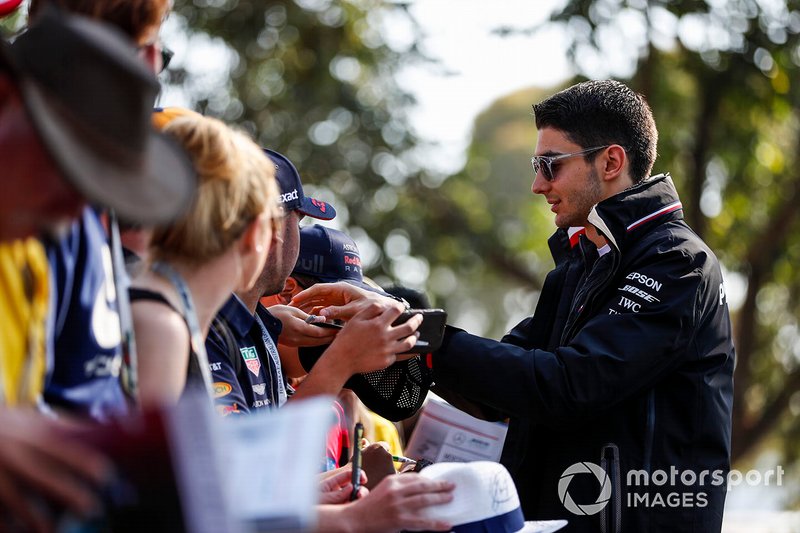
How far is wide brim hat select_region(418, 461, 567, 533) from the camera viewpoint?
8.96 ft

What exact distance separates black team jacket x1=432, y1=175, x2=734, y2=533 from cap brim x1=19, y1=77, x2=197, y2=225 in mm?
2099

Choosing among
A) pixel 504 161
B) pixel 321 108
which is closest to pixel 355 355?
pixel 321 108

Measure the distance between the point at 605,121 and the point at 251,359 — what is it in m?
2.00

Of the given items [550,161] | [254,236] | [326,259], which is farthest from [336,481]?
[550,161]

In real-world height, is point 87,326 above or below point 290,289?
above

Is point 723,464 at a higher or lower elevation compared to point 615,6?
lower

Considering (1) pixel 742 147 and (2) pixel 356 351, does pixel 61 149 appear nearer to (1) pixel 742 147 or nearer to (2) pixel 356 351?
(2) pixel 356 351

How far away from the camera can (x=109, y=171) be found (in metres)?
1.88

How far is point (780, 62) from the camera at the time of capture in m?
10.5

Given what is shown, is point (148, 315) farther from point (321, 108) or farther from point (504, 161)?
point (504, 161)

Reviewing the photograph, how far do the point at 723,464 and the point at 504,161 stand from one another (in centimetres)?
2309

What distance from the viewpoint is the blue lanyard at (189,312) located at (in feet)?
7.69

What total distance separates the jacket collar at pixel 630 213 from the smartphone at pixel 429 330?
33.0 inches
